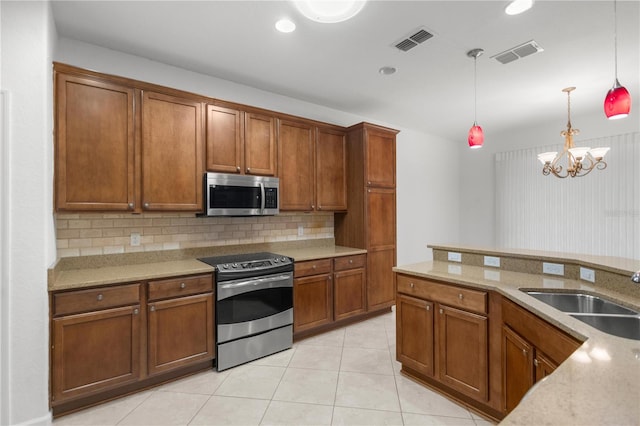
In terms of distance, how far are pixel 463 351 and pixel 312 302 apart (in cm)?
166

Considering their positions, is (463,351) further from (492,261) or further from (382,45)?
(382,45)

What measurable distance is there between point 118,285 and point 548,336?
2779mm

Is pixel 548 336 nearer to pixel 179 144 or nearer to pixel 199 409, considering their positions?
pixel 199 409

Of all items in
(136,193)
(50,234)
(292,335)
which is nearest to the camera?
(50,234)

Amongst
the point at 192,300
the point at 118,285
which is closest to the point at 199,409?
the point at 192,300

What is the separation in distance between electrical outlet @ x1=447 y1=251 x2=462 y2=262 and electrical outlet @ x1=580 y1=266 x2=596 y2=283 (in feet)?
2.89

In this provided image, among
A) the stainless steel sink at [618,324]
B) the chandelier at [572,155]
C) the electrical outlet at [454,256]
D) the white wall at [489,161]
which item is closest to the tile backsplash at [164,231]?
the electrical outlet at [454,256]

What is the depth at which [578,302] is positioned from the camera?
1.95 meters

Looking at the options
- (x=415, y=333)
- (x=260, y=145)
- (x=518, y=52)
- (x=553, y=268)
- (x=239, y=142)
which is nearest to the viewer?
(x=553, y=268)

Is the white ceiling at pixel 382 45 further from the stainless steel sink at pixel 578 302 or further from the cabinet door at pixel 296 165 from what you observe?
the stainless steel sink at pixel 578 302

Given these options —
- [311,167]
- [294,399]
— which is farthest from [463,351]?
[311,167]

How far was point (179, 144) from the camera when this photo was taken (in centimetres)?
285

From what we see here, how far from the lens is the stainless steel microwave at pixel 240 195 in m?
2.96

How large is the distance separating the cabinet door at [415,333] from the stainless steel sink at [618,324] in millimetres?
981
